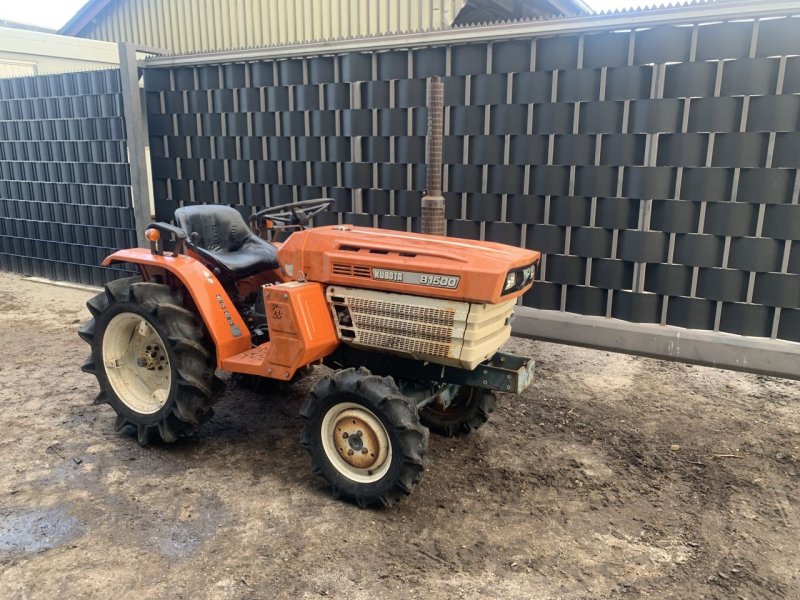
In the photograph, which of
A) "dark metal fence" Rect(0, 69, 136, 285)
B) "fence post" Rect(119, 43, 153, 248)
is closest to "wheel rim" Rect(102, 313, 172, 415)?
"fence post" Rect(119, 43, 153, 248)

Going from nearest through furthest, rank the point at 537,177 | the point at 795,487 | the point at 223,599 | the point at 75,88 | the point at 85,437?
the point at 223,599 < the point at 795,487 < the point at 85,437 < the point at 537,177 < the point at 75,88

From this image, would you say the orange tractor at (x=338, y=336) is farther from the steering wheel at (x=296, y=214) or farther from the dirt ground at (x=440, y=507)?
the dirt ground at (x=440, y=507)

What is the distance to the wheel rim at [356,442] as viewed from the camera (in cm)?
306

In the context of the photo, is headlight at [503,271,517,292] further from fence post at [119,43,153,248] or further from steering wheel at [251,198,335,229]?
fence post at [119,43,153,248]

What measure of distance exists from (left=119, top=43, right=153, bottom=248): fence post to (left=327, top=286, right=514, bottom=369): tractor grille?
4.48m

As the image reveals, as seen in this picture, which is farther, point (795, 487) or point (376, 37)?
point (376, 37)

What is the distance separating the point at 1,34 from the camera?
31.7ft

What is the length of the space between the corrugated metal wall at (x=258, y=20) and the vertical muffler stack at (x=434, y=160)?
595 cm

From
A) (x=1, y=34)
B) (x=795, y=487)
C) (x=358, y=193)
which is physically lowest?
(x=795, y=487)

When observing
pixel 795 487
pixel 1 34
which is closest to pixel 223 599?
pixel 795 487

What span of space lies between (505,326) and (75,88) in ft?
20.4

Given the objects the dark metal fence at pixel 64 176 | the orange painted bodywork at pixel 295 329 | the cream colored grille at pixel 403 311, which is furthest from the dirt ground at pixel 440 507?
the dark metal fence at pixel 64 176

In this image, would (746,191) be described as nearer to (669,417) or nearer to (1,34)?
(669,417)

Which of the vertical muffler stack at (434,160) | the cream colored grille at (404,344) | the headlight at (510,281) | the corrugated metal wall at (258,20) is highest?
the corrugated metal wall at (258,20)
